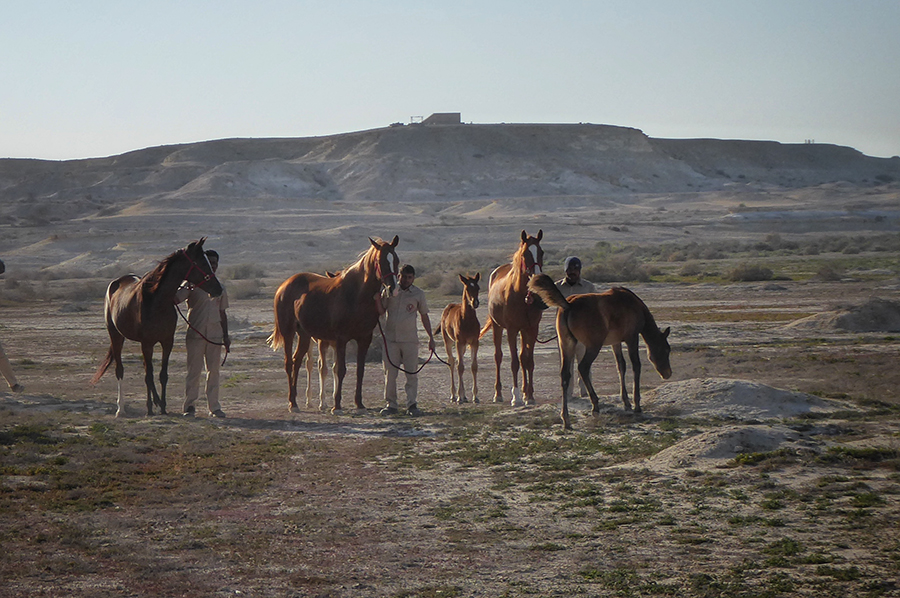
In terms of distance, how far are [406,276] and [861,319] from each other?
13.8 meters

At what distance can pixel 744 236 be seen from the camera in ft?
220

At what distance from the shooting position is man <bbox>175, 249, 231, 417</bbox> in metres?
12.3

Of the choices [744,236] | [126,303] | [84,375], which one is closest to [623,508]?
[126,303]

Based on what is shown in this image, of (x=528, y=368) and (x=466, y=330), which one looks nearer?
(x=528, y=368)

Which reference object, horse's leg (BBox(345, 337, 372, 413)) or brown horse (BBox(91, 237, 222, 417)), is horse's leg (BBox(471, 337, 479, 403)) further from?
brown horse (BBox(91, 237, 222, 417))

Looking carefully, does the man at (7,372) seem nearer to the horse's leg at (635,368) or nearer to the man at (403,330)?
the man at (403,330)

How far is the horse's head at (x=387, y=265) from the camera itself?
1229 cm

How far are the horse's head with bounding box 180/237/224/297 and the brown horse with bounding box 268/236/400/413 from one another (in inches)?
62.5

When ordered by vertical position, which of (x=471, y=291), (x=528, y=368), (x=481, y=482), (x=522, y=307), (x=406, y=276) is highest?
(x=406, y=276)

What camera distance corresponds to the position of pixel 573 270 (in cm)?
1222

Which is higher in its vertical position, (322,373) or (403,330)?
(403,330)

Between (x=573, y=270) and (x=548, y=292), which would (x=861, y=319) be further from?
(x=548, y=292)

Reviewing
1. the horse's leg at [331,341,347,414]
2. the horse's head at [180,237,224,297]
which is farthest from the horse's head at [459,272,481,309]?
the horse's head at [180,237,224,297]

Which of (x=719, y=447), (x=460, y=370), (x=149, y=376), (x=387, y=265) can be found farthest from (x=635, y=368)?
(x=149, y=376)
